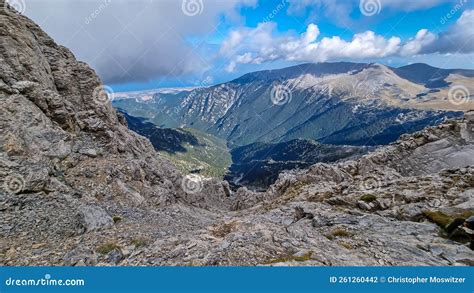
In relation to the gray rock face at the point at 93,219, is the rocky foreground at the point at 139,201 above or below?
above

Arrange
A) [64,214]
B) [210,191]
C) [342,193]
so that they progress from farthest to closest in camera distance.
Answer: [210,191]
[342,193]
[64,214]

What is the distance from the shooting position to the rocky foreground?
22.4 metres

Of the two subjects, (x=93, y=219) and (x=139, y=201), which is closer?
(x=93, y=219)

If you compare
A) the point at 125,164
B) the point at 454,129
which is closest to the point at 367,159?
the point at 454,129

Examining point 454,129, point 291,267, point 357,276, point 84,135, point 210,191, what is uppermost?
point 454,129

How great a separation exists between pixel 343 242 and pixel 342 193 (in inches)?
758

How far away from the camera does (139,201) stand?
43.1 metres

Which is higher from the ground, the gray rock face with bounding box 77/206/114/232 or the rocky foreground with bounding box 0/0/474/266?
the rocky foreground with bounding box 0/0/474/266

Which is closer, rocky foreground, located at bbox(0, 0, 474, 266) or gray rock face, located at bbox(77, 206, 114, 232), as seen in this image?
rocky foreground, located at bbox(0, 0, 474, 266)

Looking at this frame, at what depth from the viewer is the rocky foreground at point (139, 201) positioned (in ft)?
73.5

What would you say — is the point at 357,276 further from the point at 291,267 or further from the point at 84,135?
the point at 84,135

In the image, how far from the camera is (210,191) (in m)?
101

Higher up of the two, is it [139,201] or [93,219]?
[93,219]

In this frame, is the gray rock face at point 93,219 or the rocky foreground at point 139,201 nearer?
the rocky foreground at point 139,201
